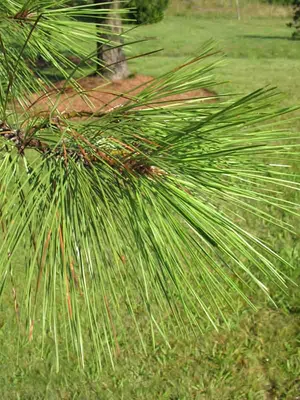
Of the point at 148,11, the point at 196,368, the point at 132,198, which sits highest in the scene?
the point at 148,11

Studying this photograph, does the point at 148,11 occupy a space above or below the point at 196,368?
above

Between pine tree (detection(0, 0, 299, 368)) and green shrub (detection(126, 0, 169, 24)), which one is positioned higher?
green shrub (detection(126, 0, 169, 24))

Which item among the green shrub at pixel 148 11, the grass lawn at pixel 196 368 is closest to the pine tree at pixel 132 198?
the grass lawn at pixel 196 368

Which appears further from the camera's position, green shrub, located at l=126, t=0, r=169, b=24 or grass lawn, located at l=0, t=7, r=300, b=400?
green shrub, located at l=126, t=0, r=169, b=24

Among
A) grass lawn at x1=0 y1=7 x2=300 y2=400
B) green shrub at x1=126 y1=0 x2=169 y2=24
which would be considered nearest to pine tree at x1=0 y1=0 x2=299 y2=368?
grass lawn at x1=0 y1=7 x2=300 y2=400

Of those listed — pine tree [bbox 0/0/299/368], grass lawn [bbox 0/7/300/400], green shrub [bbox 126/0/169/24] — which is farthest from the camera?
green shrub [bbox 126/0/169/24]

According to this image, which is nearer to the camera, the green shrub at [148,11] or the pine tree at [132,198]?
the pine tree at [132,198]

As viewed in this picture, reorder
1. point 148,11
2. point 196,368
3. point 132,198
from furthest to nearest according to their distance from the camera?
1. point 148,11
2. point 196,368
3. point 132,198

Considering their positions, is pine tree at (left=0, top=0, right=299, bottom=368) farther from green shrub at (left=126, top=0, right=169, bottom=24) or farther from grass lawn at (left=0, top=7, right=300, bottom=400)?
green shrub at (left=126, top=0, right=169, bottom=24)

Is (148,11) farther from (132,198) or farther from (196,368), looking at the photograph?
(132,198)

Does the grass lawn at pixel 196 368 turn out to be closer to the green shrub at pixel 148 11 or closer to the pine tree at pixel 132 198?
the pine tree at pixel 132 198

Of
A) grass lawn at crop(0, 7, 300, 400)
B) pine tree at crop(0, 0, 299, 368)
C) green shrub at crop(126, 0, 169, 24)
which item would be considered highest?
green shrub at crop(126, 0, 169, 24)

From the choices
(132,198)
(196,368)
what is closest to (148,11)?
(196,368)

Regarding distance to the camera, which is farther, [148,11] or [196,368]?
[148,11]
